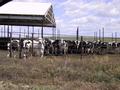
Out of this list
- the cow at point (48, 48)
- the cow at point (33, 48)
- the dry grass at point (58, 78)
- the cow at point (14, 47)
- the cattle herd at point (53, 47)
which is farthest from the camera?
the cow at point (48, 48)

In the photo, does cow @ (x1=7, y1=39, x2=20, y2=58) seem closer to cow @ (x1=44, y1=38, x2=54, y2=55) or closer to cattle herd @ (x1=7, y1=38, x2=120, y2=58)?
cattle herd @ (x1=7, y1=38, x2=120, y2=58)

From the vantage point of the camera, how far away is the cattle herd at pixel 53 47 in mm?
32656

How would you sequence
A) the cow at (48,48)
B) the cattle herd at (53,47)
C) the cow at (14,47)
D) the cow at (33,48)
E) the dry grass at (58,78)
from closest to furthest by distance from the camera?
the dry grass at (58,78) < the cow at (14,47) < the cow at (33,48) < the cattle herd at (53,47) < the cow at (48,48)

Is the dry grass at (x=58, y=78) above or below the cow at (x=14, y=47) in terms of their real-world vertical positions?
below

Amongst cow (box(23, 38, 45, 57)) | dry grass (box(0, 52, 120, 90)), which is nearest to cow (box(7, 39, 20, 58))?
cow (box(23, 38, 45, 57))

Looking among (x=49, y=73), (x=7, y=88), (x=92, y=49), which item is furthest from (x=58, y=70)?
(x=92, y=49)

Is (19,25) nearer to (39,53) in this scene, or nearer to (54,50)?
(54,50)

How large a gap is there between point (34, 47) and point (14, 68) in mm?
14741

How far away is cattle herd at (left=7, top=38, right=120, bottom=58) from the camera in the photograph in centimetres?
3266

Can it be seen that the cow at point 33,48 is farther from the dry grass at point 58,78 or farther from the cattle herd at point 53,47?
the dry grass at point 58,78

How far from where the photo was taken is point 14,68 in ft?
60.8

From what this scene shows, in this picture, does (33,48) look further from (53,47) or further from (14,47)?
(53,47)

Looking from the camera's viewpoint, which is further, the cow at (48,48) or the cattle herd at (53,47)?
the cow at (48,48)

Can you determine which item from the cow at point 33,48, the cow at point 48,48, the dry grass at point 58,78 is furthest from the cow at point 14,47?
the dry grass at point 58,78
